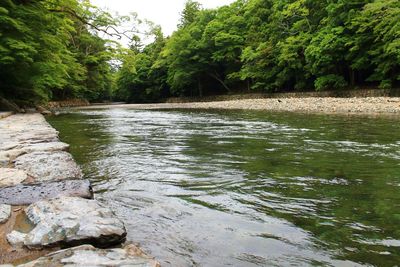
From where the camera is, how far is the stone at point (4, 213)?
7.28ft

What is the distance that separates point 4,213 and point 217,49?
4071cm

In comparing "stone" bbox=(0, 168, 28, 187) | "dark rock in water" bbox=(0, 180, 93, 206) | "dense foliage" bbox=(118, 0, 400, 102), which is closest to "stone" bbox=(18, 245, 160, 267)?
"dark rock in water" bbox=(0, 180, 93, 206)

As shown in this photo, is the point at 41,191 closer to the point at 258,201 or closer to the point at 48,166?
the point at 48,166

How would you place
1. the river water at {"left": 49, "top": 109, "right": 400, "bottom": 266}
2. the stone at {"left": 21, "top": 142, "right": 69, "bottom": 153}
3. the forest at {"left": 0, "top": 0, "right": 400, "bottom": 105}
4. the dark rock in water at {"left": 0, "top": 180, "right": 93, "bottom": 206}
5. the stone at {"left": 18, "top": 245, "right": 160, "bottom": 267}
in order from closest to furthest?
the stone at {"left": 18, "top": 245, "right": 160, "bottom": 267} < the river water at {"left": 49, "top": 109, "right": 400, "bottom": 266} < the dark rock in water at {"left": 0, "top": 180, "right": 93, "bottom": 206} < the stone at {"left": 21, "top": 142, "right": 69, "bottom": 153} < the forest at {"left": 0, "top": 0, "right": 400, "bottom": 105}

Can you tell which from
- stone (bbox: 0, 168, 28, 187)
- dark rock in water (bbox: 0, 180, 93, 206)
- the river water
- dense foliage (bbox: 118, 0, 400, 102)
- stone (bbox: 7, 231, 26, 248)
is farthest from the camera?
dense foliage (bbox: 118, 0, 400, 102)

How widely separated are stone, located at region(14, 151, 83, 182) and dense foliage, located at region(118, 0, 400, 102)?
15595 millimetres

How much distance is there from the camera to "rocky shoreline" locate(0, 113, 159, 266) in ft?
5.69

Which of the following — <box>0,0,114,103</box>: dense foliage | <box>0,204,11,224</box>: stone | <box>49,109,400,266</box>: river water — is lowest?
<box>49,109,400,266</box>: river water

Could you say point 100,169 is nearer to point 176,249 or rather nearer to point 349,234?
point 176,249

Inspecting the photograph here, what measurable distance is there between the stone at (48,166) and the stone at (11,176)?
7cm

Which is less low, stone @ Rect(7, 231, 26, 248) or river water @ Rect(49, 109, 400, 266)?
stone @ Rect(7, 231, 26, 248)

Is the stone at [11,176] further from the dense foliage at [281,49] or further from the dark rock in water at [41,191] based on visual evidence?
the dense foliage at [281,49]

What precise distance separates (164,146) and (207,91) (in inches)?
1708

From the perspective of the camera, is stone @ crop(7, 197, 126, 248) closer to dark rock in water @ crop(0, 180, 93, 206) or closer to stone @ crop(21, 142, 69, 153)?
dark rock in water @ crop(0, 180, 93, 206)
